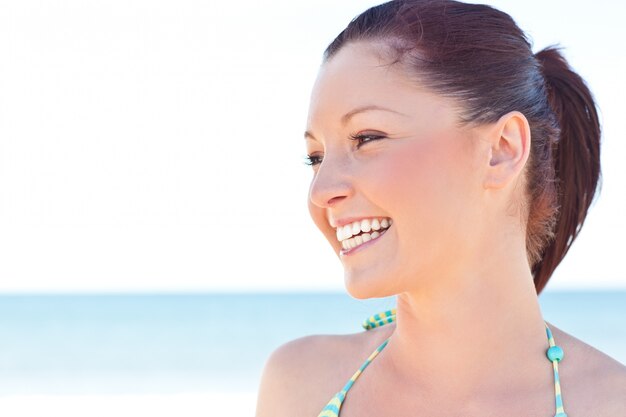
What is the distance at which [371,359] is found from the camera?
2355 mm

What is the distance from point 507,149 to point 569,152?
38cm

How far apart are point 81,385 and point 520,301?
32.6ft

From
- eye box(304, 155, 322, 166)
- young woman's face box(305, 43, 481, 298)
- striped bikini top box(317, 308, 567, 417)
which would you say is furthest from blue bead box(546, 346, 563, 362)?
eye box(304, 155, 322, 166)

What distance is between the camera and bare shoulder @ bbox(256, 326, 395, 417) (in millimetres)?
2348

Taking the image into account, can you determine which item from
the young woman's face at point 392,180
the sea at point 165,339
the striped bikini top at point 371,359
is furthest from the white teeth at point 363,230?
the sea at point 165,339

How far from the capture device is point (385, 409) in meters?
2.21

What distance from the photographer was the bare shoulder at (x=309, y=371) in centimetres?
235

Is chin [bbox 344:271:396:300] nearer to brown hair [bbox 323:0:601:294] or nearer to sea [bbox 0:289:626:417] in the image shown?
brown hair [bbox 323:0:601:294]

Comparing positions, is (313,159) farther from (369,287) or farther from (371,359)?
(371,359)

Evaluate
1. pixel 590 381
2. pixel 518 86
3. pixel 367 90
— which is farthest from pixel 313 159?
pixel 590 381

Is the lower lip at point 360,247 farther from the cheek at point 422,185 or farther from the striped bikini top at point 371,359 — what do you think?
the striped bikini top at point 371,359

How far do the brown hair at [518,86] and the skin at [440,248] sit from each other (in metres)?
0.05

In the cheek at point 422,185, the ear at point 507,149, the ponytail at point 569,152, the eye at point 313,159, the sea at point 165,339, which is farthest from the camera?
the sea at point 165,339

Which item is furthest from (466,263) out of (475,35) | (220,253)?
(220,253)
